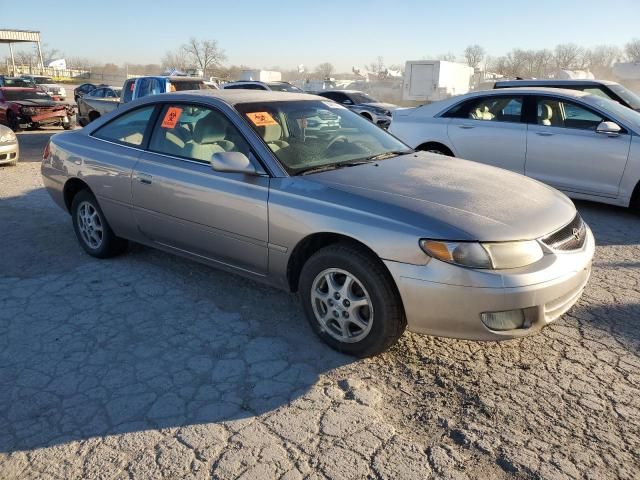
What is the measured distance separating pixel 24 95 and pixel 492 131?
1491 centimetres

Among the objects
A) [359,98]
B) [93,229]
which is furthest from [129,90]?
[93,229]

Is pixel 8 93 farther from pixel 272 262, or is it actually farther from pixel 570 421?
pixel 570 421

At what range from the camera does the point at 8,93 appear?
15.9 meters

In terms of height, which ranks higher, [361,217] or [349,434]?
[361,217]

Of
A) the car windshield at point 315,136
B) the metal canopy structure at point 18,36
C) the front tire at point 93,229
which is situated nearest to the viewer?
the car windshield at point 315,136

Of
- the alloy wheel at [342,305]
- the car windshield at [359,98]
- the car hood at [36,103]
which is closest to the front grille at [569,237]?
the alloy wheel at [342,305]

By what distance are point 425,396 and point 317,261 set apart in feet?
3.16

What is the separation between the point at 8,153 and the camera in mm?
9430

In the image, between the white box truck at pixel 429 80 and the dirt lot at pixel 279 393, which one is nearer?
the dirt lot at pixel 279 393

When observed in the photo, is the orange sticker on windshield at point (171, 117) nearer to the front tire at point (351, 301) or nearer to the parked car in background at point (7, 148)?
the front tire at point (351, 301)

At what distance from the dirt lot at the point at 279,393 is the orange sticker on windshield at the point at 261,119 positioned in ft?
4.20

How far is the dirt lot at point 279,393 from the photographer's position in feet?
7.73

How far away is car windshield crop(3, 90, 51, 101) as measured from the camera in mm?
15859

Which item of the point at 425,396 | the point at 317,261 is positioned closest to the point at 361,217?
the point at 317,261
